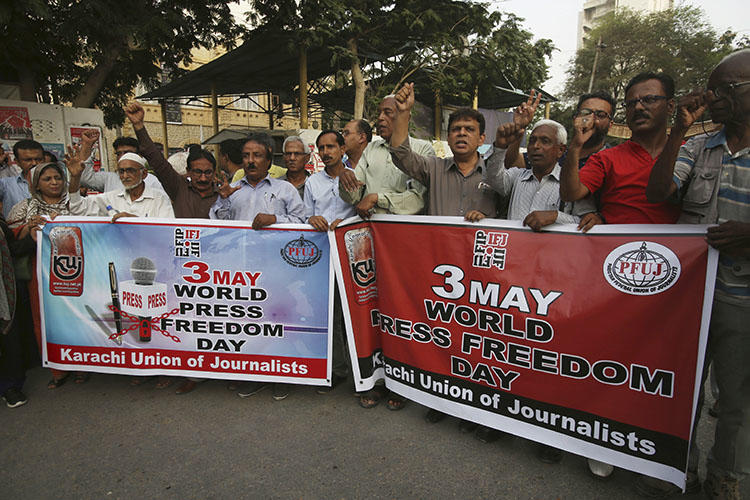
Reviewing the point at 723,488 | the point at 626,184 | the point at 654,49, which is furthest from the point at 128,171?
the point at 654,49

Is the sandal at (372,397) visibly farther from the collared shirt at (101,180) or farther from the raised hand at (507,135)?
the collared shirt at (101,180)

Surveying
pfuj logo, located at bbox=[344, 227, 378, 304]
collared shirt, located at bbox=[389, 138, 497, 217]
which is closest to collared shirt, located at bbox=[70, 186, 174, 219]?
pfuj logo, located at bbox=[344, 227, 378, 304]

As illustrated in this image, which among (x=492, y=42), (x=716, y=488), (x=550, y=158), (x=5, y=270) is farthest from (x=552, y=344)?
(x=492, y=42)

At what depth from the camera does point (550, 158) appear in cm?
278

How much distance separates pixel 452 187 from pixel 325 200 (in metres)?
1.09

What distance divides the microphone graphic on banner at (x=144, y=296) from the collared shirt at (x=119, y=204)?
54 cm

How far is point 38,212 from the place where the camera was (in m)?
3.44

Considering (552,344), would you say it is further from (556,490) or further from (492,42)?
(492,42)

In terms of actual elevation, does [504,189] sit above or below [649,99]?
below

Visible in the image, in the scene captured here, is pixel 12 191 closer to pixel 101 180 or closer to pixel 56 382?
pixel 101 180

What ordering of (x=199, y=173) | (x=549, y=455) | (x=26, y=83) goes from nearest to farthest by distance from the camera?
1. (x=549, y=455)
2. (x=199, y=173)
3. (x=26, y=83)

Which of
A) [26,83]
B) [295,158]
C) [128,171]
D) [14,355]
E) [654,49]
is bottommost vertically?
[14,355]

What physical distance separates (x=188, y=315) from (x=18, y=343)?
1306mm

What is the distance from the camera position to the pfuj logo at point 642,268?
2.12m
